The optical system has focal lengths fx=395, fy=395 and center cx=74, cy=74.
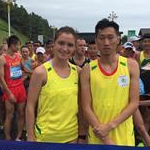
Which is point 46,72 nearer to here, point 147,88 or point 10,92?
point 147,88

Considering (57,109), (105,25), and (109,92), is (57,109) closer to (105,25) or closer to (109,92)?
(109,92)

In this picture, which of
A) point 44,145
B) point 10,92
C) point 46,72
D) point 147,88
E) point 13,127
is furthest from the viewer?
point 13,127

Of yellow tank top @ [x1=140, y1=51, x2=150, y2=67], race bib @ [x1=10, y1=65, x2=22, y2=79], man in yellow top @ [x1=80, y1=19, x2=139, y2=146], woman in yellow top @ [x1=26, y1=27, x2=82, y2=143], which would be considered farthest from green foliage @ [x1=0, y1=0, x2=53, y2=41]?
man in yellow top @ [x1=80, y1=19, x2=139, y2=146]

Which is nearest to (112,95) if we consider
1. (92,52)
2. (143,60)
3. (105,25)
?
(105,25)

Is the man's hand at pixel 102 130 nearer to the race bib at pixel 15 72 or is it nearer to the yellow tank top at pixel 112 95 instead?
the yellow tank top at pixel 112 95

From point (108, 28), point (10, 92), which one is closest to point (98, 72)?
point (108, 28)

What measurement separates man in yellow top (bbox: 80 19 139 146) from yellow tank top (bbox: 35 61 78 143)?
11cm

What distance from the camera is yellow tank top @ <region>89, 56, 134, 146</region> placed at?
3.33 m

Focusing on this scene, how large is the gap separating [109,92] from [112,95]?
0.12 feet

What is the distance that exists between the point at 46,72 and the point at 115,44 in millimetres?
640

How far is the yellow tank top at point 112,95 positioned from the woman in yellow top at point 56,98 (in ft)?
0.66

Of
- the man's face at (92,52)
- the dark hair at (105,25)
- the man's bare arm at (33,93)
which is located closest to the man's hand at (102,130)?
the man's bare arm at (33,93)

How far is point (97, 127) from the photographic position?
3.31 meters

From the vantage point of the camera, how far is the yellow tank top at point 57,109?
11.1ft
